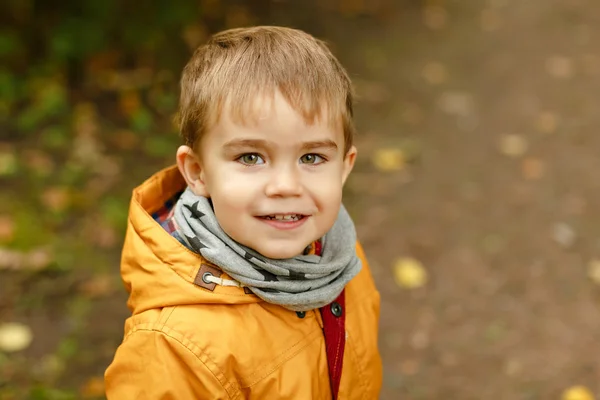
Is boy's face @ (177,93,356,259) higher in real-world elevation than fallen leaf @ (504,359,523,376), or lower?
higher

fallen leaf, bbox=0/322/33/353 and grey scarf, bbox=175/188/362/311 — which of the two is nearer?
grey scarf, bbox=175/188/362/311

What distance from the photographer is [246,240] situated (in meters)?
1.63

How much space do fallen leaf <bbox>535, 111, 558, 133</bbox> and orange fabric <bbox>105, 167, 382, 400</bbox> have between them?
3541mm

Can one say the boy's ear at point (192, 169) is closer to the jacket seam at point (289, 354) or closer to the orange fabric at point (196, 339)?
the orange fabric at point (196, 339)

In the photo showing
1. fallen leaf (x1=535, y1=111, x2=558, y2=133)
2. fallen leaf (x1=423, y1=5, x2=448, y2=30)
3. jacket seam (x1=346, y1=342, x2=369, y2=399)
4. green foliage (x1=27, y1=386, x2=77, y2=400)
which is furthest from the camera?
fallen leaf (x1=423, y1=5, x2=448, y2=30)

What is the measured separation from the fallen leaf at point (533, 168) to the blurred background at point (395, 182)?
2cm

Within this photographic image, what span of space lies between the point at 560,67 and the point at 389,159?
223 centimetres

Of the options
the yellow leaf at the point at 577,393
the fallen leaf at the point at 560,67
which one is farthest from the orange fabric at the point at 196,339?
the fallen leaf at the point at 560,67

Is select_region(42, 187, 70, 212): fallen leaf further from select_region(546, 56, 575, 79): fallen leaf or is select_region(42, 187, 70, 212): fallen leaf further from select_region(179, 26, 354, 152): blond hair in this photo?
select_region(546, 56, 575, 79): fallen leaf

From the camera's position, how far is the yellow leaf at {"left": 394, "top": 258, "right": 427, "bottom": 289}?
3447mm

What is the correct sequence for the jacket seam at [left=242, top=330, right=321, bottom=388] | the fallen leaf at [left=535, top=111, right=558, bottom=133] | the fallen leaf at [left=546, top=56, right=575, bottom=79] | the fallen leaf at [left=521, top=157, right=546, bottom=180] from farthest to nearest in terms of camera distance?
the fallen leaf at [left=546, top=56, right=575, bottom=79]
the fallen leaf at [left=535, top=111, right=558, bottom=133]
the fallen leaf at [left=521, top=157, right=546, bottom=180]
the jacket seam at [left=242, top=330, right=321, bottom=388]

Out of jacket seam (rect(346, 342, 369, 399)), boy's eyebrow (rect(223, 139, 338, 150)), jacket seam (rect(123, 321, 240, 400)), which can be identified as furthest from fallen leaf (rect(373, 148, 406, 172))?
jacket seam (rect(123, 321, 240, 400))

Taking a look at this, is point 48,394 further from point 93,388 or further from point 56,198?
point 56,198

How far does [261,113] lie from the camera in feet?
5.00
